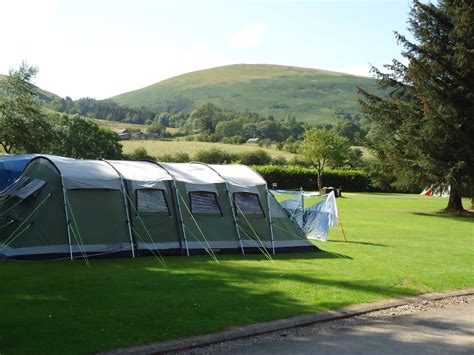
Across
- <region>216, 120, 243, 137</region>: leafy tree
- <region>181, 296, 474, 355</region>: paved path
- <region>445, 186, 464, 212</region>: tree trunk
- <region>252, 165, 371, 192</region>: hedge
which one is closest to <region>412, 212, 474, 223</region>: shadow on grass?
<region>445, 186, 464, 212</region>: tree trunk

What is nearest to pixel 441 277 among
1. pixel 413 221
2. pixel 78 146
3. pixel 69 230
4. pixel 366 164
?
pixel 69 230

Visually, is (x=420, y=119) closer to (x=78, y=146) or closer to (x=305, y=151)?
(x=305, y=151)

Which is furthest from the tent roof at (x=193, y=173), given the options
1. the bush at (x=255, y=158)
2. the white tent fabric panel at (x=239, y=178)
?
the bush at (x=255, y=158)

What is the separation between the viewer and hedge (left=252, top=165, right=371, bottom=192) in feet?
198

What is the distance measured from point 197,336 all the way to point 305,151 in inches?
2353

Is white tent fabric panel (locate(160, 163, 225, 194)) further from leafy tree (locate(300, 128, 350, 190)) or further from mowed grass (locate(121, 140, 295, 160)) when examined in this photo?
mowed grass (locate(121, 140, 295, 160))

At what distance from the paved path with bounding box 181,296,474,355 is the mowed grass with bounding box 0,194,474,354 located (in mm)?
618

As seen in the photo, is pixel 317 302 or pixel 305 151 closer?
pixel 317 302

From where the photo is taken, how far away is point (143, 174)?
13680mm

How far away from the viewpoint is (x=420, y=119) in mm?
31281

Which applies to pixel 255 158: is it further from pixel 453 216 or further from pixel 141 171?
pixel 141 171

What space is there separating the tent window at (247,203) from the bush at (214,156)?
68278 millimetres

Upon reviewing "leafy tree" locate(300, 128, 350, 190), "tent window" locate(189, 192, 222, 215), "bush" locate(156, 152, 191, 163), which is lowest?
"tent window" locate(189, 192, 222, 215)

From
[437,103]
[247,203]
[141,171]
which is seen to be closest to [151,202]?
[141,171]
